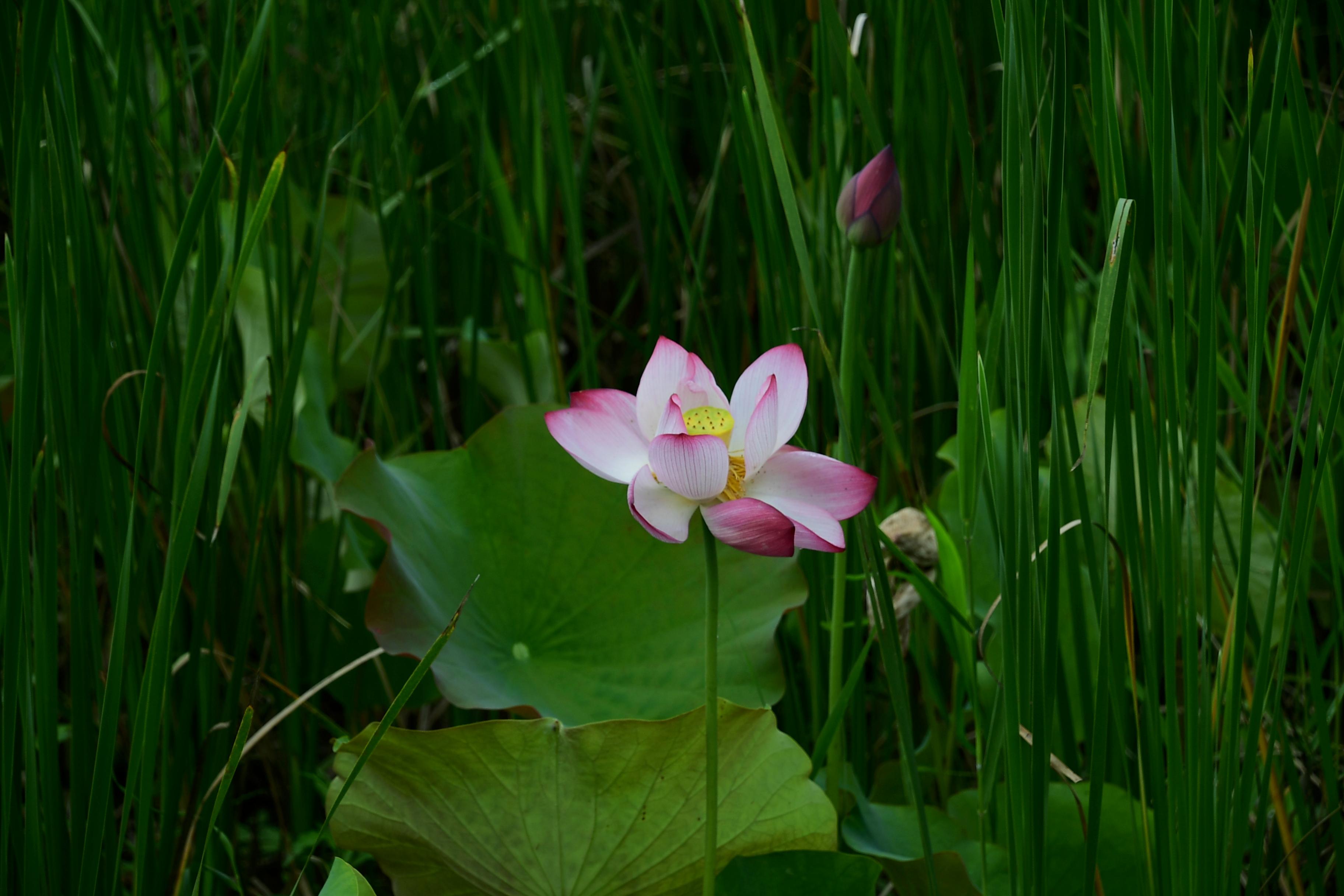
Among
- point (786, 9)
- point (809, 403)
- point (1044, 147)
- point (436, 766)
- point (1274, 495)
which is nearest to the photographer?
point (1044, 147)

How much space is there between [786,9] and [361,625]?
0.77 meters

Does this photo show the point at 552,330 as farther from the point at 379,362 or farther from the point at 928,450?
the point at 928,450

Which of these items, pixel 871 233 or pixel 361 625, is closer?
pixel 871 233

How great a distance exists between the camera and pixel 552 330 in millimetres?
1045

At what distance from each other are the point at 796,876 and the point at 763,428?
0.81ft

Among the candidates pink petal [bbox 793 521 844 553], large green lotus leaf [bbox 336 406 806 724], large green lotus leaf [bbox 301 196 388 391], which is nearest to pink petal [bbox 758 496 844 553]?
pink petal [bbox 793 521 844 553]

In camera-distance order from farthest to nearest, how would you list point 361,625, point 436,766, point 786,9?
point 786,9 → point 361,625 → point 436,766

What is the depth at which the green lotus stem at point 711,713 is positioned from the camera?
0.44 meters

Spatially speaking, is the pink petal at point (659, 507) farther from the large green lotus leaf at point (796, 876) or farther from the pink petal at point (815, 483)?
the large green lotus leaf at point (796, 876)

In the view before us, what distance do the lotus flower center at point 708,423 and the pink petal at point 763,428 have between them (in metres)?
0.02

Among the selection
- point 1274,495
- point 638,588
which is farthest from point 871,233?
point 1274,495

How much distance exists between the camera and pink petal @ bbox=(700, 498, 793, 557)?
0.40 m

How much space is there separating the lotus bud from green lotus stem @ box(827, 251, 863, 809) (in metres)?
0.01

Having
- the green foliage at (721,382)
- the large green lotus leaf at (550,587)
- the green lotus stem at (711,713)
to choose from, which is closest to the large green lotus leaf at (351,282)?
the green foliage at (721,382)
